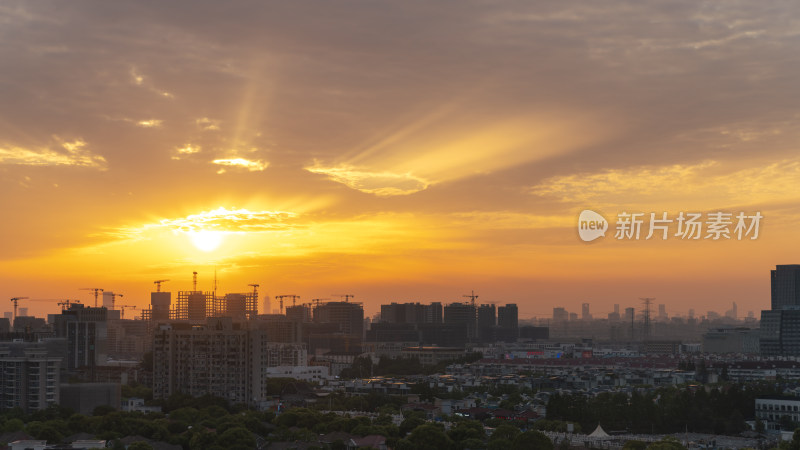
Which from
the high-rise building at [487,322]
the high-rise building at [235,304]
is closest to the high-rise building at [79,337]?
the high-rise building at [235,304]

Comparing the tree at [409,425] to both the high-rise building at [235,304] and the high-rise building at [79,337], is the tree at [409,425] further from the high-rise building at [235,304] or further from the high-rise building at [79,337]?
the high-rise building at [235,304]

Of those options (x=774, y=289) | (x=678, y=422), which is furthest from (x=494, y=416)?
(x=774, y=289)

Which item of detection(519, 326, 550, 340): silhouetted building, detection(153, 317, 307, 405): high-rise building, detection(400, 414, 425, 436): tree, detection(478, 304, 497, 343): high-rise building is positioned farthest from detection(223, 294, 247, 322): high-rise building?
detection(400, 414, 425, 436): tree

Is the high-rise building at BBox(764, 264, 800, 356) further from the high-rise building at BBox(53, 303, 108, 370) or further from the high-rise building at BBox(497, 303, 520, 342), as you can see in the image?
the high-rise building at BBox(53, 303, 108, 370)

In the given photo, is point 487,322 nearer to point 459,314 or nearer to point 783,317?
point 459,314

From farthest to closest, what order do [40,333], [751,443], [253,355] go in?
[40,333], [253,355], [751,443]

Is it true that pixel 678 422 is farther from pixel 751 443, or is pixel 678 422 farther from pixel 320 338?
pixel 320 338

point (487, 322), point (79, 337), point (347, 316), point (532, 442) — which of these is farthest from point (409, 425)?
point (487, 322)

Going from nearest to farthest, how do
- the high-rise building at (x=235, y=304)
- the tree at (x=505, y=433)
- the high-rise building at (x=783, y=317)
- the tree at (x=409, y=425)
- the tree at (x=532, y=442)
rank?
the tree at (x=532, y=442)
the tree at (x=505, y=433)
the tree at (x=409, y=425)
the high-rise building at (x=783, y=317)
the high-rise building at (x=235, y=304)
